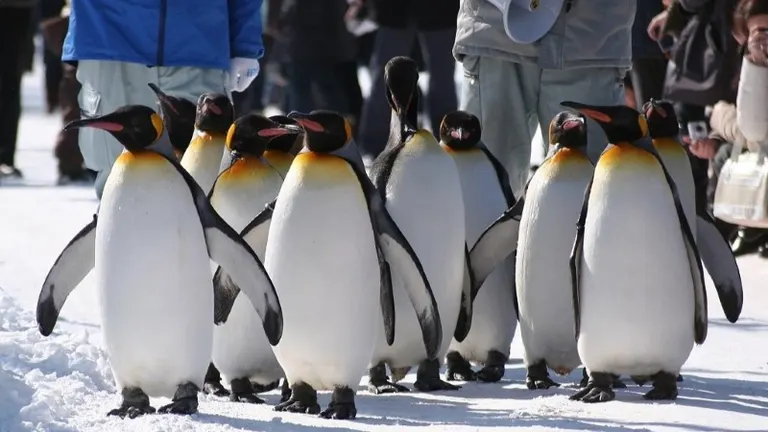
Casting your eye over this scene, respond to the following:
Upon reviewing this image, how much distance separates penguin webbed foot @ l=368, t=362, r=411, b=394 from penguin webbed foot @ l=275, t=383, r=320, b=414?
1.50ft

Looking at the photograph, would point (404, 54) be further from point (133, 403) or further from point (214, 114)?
point (133, 403)

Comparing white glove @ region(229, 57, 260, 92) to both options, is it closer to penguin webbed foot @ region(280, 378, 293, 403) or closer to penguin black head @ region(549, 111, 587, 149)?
penguin black head @ region(549, 111, 587, 149)

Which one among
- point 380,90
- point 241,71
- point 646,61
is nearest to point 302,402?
point 241,71

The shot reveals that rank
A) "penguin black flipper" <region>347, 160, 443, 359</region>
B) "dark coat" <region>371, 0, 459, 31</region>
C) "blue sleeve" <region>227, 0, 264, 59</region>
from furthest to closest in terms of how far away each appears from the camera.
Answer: "dark coat" <region>371, 0, 459, 31</region>
"blue sleeve" <region>227, 0, 264, 59</region>
"penguin black flipper" <region>347, 160, 443, 359</region>

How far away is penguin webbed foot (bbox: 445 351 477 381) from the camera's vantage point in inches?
206

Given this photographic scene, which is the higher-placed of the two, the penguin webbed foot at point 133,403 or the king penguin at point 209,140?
the king penguin at point 209,140

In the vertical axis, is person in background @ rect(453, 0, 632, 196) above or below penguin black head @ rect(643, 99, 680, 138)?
above

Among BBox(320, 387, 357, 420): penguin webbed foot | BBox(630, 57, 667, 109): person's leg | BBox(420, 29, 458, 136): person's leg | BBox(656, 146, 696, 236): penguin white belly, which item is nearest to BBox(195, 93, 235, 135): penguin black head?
BBox(320, 387, 357, 420): penguin webbed foot

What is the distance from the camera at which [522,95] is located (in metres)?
5.46

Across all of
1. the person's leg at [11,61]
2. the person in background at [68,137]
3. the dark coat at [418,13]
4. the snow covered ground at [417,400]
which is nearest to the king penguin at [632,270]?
the snow covered ground at [417,400]

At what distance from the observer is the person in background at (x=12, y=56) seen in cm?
1070

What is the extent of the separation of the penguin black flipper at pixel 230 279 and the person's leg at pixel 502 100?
103 cm

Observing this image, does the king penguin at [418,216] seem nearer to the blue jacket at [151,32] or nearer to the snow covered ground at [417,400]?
the snow covered ground at [417,400]

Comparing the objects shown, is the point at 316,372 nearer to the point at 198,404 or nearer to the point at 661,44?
the point at 198,404
